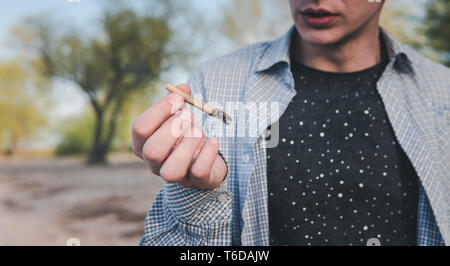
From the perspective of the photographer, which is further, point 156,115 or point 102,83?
point 102,83

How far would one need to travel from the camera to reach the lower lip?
0.86m

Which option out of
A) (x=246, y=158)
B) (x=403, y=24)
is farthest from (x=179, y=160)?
(x=403, y=24)

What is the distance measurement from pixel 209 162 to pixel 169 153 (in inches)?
2.5

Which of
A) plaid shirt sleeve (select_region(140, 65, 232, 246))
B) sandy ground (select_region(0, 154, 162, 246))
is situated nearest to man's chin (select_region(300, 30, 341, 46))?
plaid shirt sleeve (select_region(140, 65, 232, 246))

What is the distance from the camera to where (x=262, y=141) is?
2.93 ft

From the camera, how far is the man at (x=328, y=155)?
0.85 meters

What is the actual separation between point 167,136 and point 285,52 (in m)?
0.53

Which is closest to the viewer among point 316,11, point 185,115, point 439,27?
point 185,115

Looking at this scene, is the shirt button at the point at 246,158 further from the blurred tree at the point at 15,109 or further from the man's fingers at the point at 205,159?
the blurred tree at the point at 15,109

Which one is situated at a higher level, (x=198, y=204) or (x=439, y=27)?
(x=439, y=27)

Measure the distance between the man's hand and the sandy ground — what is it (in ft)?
12.1

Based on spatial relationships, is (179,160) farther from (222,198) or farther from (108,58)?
(108,58)

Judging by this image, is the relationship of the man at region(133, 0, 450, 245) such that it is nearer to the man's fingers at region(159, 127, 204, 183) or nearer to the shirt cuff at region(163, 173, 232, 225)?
the shirt cuff at region(163, 173, 232, 225)

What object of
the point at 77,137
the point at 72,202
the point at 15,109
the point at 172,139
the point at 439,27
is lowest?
the point at 172,139
